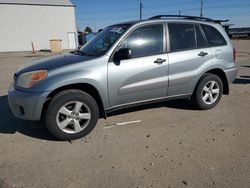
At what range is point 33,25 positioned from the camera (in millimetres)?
34250

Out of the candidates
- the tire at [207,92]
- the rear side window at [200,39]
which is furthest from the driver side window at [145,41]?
the tire at [207,92]

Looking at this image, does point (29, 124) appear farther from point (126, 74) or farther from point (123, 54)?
point (123, 54)

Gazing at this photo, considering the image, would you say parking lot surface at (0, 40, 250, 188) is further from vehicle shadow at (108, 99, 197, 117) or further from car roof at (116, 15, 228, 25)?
car roof at (116, 15, 228, 25)

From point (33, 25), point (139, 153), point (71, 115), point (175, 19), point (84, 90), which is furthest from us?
point (33, 25)

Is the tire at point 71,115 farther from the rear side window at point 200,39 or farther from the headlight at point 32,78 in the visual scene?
the rear side window at point 200,39

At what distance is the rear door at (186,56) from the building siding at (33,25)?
32.6 meters

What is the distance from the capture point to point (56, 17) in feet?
116

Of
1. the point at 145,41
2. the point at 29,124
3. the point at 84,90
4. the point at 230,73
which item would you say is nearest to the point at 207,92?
the point at 230,73

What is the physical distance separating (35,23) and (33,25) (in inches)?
14.7

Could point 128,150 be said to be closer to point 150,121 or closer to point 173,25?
point 150,121

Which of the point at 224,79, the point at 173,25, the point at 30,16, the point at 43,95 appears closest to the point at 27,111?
the point at 43,95

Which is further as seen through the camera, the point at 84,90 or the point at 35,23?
the point at 35,23

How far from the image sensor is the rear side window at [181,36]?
4.73 m

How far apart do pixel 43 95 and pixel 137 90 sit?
1.55 meters
